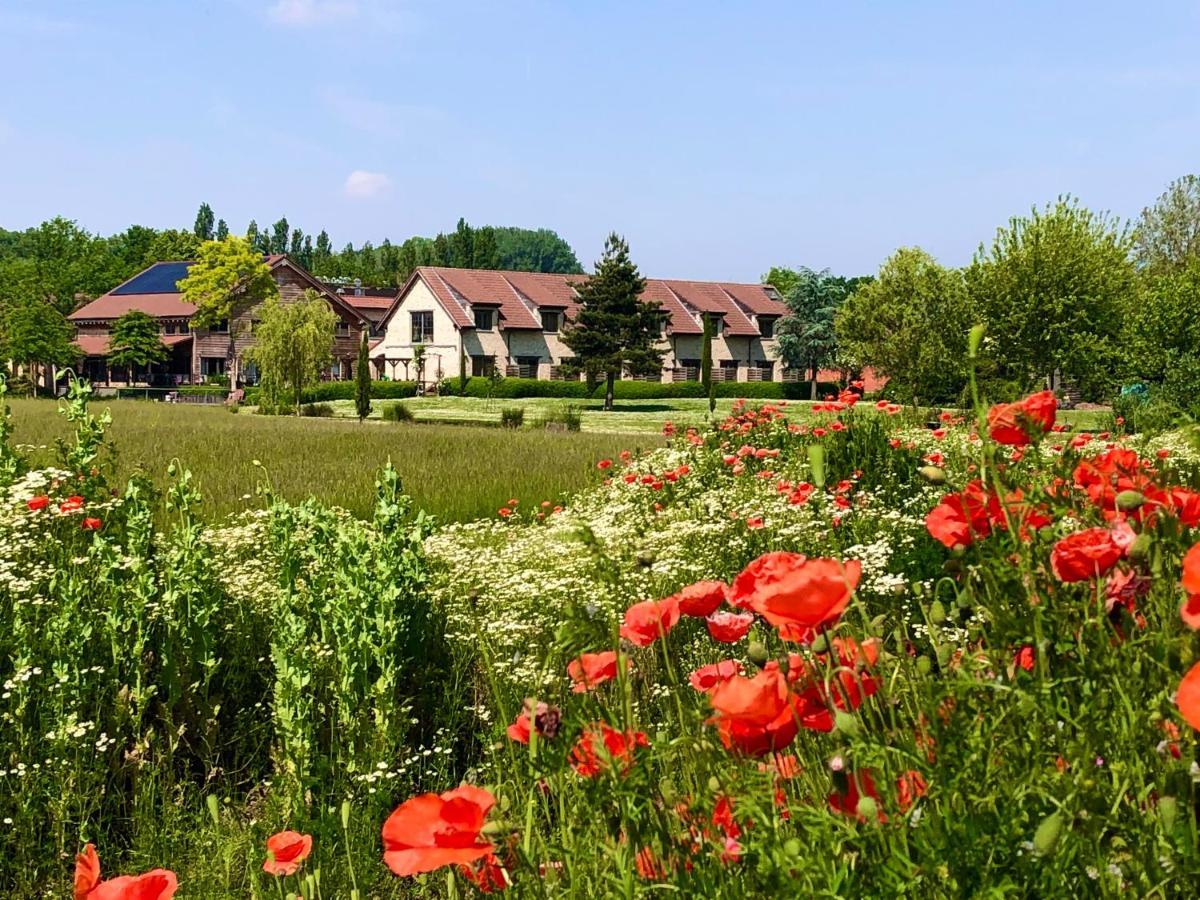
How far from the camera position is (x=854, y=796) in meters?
1.61

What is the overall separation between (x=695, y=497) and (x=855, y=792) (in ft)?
25.0

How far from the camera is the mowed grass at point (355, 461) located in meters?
11.8

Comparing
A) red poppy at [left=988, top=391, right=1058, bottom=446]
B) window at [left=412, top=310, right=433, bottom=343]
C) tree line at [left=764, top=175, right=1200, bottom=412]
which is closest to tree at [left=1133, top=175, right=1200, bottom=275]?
tree line at [left=764, top=175, right=1200, bottom=412]

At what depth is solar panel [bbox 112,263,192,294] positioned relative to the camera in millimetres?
72250

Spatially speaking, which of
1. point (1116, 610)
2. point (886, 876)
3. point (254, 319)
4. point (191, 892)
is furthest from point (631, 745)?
point (254, 319)

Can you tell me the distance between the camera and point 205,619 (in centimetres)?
443

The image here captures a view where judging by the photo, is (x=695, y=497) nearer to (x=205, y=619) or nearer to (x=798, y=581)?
(x=205, y=619)

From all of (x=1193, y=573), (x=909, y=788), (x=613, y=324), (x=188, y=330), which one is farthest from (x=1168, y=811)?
(x=188, y=330)

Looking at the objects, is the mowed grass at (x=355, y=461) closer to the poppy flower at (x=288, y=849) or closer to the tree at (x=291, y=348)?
the poppy flower at (x=288, y=849)

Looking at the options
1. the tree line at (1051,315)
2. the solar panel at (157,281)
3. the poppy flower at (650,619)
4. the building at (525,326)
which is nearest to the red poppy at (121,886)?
the poppy flower at (650,619)

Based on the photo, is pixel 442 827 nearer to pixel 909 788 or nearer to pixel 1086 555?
pixel 909 788

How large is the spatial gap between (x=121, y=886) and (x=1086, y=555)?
155cm

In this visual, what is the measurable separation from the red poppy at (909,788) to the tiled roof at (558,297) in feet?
187

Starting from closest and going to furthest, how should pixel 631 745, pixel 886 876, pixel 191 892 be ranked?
pixel 886 876 < pixel 631 745 < pixel 191 892
